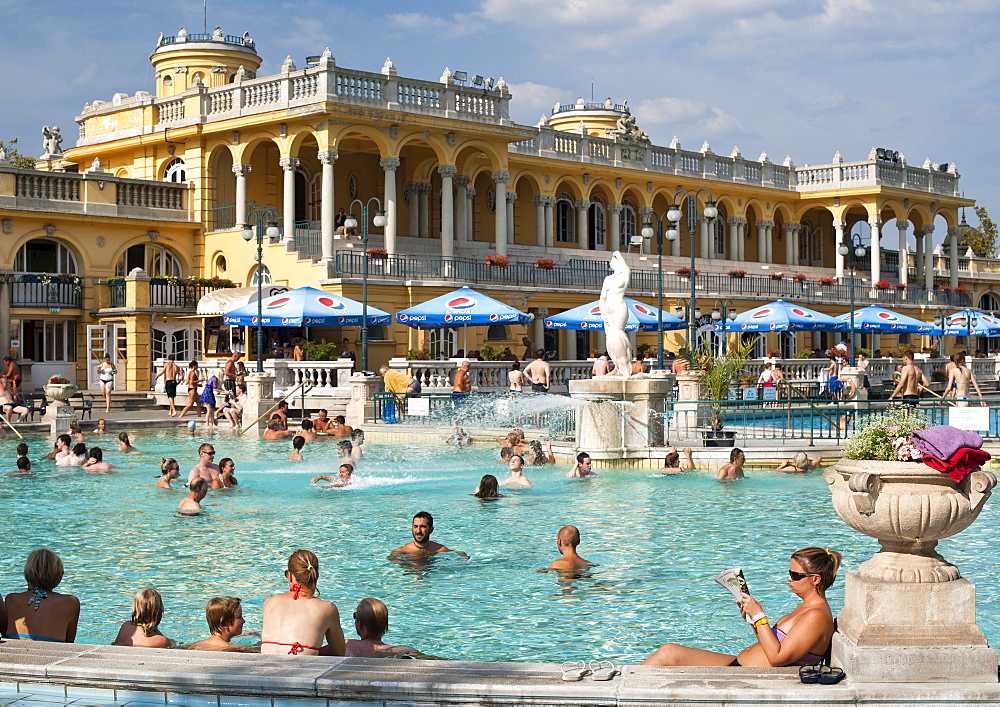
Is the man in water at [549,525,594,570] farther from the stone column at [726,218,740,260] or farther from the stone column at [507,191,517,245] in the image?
the stone column at [726,218,740,260]

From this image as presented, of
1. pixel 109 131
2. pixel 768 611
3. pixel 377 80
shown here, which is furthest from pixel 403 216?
pixel 768 611

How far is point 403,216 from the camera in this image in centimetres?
4306

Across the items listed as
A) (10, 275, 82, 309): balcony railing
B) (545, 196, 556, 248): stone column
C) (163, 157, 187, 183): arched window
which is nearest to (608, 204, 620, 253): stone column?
(545, 196, 556, 248): stone column

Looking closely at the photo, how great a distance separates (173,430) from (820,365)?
874 inches

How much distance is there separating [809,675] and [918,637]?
2.08 feet

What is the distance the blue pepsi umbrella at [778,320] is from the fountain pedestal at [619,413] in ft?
56.3

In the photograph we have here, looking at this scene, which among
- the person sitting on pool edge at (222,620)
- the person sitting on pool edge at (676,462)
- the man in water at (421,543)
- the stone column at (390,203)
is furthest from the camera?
the stone column at (390,203)

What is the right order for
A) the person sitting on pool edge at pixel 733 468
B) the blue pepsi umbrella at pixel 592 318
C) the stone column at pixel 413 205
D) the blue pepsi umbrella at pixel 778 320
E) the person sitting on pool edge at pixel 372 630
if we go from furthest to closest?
the stone column at pixel 413 205, the blue pepsi umbrella at pixel 778 320, the blue pepsi umbrella at pixel 592 318, the person sitting on pool edge at pixel 733 468, the person sitting on pool edge at pixel 372 630

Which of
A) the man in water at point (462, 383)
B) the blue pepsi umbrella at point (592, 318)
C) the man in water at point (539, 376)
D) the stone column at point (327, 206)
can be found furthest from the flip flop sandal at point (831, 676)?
the stone column at point (327, 206)

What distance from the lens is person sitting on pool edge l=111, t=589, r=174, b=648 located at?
27.2ft

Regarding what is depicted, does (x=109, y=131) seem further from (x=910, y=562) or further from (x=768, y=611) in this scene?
(x=910, y=562)

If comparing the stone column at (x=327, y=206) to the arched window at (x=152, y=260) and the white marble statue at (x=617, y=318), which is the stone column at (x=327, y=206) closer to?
the arched window at (x=152, y=260)

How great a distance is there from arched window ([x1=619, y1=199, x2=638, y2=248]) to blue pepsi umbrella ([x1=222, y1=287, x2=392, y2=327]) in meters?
22.3

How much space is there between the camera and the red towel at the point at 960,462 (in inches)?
244
